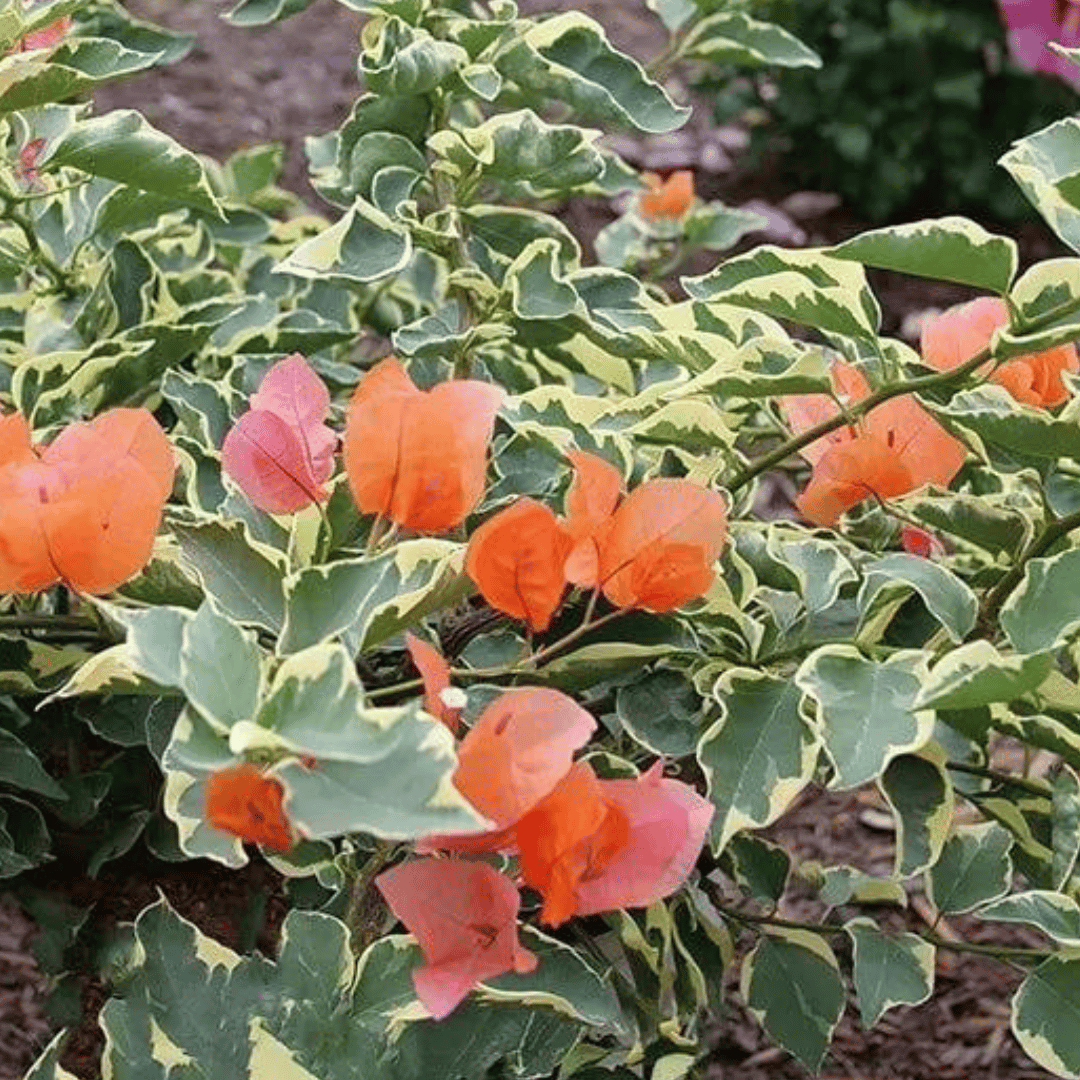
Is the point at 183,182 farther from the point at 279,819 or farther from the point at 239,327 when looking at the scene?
the point at 279,819

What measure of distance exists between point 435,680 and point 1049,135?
1.27 ft

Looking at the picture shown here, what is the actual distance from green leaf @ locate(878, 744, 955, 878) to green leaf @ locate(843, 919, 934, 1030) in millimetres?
98

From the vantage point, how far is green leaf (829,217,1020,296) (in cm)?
95

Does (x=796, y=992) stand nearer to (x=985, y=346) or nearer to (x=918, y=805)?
(x=918, y=805)

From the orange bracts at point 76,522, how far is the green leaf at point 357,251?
0.94 feet

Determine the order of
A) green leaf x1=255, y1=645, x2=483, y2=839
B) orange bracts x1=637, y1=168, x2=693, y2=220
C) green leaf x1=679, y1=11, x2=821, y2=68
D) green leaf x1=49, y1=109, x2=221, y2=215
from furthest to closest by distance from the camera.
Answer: orange bracts x1=637, y1=168, x2=693, y2=220 → green leaf x1=679, y1=11, x2=821, y2=68 → green leaf x1=49, y1=109, x2=221, y2=215 → green leaf x1=255, y1=645, x2=483, y2=839

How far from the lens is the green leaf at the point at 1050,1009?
106 centimetres

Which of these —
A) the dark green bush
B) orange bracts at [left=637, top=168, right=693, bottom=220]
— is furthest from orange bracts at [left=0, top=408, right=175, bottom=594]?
the dark green bush

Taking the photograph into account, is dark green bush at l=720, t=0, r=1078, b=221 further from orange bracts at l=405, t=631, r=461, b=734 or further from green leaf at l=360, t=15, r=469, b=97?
orange bracts at l=405, t=631, r=461, b=734

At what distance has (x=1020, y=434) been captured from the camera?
0.99 metres

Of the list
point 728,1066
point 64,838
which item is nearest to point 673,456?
point 64,838

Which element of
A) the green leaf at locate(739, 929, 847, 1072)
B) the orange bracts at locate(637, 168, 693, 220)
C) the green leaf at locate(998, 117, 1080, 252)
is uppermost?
the green leaf at locate(998, 117, 1080, 252)

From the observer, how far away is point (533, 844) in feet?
2.69

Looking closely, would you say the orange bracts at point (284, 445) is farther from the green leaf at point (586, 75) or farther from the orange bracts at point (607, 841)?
the green leaf at point (586, 75)
